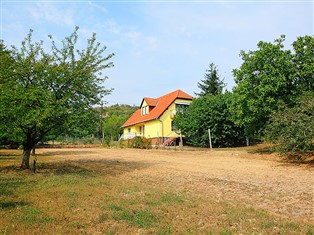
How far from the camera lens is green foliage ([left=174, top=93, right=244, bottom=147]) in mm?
28688

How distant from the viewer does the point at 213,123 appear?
28797mm

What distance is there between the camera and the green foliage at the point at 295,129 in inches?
537

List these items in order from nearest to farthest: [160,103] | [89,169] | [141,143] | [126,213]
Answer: [126,213], [89,169], [141,143], [160,103]

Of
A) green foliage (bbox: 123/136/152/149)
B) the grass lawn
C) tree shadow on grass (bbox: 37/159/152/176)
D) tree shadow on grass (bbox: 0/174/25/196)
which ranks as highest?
green foliage (bbox: 123/136/152/149)

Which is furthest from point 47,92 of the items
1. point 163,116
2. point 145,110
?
point 145,110

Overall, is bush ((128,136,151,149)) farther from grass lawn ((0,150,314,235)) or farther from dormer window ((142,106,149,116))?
grass lawn ((0,150,314,235))

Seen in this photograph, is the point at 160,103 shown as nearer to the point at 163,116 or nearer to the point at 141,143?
the point at 163,116

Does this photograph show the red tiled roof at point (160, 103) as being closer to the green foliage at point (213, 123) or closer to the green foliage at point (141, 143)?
the green foliage at point (141, 143)

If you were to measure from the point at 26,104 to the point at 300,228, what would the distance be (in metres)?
9.92

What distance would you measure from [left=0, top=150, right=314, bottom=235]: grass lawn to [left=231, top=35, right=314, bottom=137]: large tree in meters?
12.4

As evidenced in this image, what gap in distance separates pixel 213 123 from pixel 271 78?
11.3 meters

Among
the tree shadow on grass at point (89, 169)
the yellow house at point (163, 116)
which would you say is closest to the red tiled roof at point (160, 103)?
the yellow house at point (163, 116)

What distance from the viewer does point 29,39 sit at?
12852mm

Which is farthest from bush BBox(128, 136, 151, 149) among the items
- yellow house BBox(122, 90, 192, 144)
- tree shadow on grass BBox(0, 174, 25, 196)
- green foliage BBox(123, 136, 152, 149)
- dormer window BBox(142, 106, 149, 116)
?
tree shadow on grass BBox(0, 174, 25, 196)
